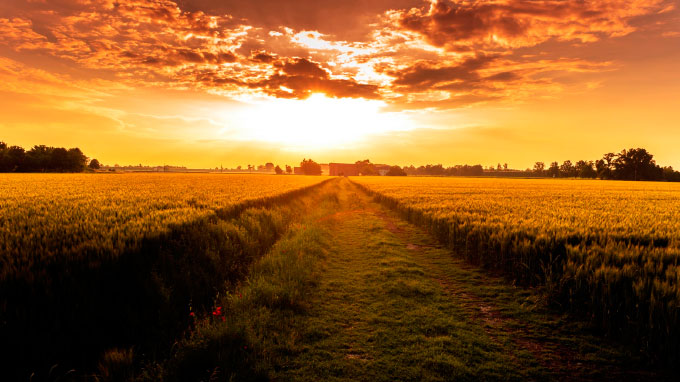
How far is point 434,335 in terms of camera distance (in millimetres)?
5621

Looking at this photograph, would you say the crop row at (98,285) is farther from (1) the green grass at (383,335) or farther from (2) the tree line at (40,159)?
(2) the tree line at (40,159)

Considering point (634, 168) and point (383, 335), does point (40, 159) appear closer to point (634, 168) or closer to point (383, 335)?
point (383, 335)

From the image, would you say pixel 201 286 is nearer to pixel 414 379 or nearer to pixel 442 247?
pixel 414 379

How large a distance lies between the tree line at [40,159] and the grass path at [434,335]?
4768 inches

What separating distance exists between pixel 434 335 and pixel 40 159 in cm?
12919

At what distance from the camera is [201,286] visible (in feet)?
23.9

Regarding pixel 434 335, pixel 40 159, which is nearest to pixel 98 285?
pixel 434 335

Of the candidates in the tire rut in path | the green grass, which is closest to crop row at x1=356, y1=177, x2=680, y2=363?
the green grass

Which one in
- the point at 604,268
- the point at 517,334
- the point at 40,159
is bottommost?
the point at 517,334

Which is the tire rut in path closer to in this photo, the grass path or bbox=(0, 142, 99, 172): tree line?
the grass path

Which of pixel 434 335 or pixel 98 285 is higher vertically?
pixel 98 285

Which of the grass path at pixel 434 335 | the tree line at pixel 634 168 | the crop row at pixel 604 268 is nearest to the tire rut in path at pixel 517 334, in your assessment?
the grass path at pixel 434 335

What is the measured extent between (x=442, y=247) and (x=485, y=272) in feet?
11.4

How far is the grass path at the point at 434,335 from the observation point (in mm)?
4574
